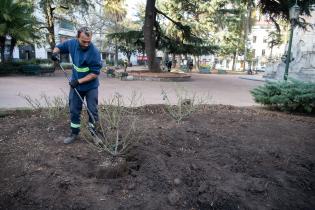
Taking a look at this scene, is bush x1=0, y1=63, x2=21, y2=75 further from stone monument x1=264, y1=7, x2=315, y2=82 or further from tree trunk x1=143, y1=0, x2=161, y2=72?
stone monument x1=264, y1=7, x2=315, y2=82

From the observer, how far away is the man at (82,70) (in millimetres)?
4602

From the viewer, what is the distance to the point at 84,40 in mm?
4496

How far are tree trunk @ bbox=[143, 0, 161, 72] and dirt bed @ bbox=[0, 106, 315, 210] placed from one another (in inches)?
615

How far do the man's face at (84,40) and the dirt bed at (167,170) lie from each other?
4.60 ft

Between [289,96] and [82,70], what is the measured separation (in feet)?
17.8

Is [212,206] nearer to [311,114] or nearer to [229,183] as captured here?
[229,183]

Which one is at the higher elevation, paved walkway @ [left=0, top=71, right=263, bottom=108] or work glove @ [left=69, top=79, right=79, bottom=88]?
work glove @ [left=69, top=79, right=79, bottom=88]

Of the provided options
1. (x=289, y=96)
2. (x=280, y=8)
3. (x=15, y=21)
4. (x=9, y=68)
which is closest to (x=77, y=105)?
(x=289, y=96)

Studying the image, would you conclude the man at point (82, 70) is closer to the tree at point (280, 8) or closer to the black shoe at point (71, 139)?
the black shoe at point (71, 139)

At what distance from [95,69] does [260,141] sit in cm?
289

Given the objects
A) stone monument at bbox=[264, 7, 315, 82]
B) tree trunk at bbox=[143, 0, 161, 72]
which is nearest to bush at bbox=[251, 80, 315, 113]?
tree trunk at bbox=[143, 0, 161, 72]

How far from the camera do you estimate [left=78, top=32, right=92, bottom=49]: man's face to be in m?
4.48

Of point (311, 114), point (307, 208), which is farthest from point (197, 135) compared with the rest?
point (311, 114)

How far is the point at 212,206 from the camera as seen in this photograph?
3.44 meters
